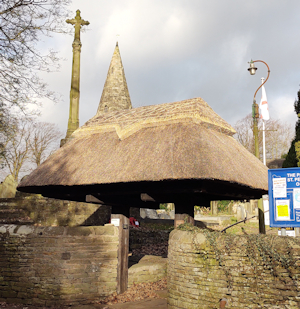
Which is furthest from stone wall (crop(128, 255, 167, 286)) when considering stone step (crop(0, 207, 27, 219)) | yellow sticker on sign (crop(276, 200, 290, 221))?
stone step (crop(0, 207, 27, 219))

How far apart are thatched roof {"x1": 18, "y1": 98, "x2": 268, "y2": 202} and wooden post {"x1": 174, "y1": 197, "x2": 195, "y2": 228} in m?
0.80

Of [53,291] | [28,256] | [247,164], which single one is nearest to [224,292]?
[247,164]

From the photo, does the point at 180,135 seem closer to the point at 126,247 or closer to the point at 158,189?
the point at 158,189

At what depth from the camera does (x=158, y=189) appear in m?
7.41

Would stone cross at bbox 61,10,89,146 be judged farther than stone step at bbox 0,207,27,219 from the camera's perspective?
Yes

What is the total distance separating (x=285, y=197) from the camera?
607 cm

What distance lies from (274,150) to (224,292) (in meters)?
38.2

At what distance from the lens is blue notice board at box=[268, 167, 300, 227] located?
19.5 feet

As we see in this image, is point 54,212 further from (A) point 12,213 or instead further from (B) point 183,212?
(B) point 183,212

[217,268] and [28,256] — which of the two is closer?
[217,268]

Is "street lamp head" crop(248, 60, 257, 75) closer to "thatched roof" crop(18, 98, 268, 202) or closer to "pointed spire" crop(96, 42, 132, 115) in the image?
"thatched roof" crop(18, 98, 268, 202)

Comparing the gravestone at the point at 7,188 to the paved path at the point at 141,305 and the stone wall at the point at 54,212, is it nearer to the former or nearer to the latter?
the stone wall at the point at 54,212

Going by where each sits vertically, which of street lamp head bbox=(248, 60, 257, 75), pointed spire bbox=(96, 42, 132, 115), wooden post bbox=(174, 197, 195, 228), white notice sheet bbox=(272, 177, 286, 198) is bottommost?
wooden post bbox=(174, 197, 195, 228)

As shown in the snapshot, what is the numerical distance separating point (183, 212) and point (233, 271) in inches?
89.6
